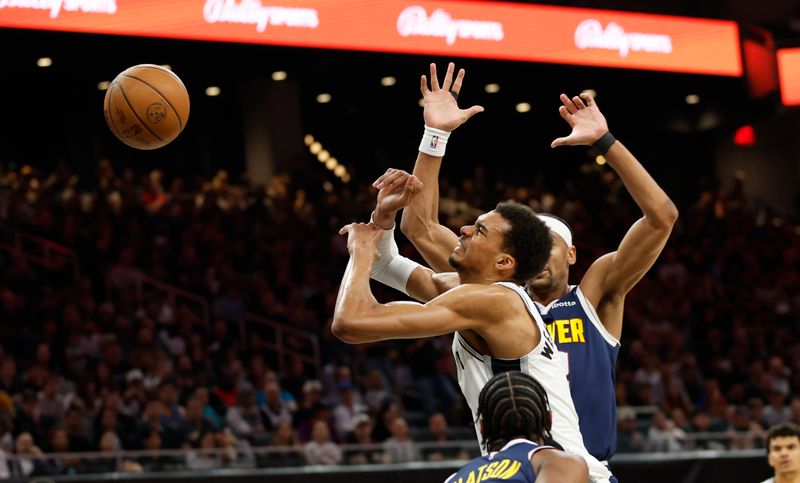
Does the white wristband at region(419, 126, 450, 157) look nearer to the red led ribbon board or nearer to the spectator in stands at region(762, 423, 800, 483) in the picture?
the spectator in stands at region(762, 423, 800, 483)

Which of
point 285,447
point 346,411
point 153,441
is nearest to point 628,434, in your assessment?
point 346,411

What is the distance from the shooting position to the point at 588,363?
4.96 m

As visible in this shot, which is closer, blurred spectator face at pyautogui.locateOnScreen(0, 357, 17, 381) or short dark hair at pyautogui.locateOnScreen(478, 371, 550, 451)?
short dark hair at pyautogui.locateOnScreen(478, 371, 550, 451)

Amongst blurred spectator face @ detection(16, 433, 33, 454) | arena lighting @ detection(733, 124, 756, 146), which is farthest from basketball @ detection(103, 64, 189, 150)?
arena lighting @ detection(733, 124, 756, 146)

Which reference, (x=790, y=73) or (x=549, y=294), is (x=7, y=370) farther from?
(x=790, y=73)

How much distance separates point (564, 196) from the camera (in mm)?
20234

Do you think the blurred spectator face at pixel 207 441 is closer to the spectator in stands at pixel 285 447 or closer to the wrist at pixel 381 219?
the spectator in stands at pixel 285 447

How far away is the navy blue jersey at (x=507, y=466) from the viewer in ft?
11.8

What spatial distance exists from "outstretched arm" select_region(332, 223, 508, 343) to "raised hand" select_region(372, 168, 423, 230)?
244 mm

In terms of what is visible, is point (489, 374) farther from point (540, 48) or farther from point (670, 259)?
point (670, 259)

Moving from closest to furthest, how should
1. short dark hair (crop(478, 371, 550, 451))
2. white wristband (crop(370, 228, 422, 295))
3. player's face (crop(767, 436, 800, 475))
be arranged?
short dark hair (crop(478, 371, 550, 451)) < white wristband (crop(370, 228, 422, 295)) < player's face (crop(767, 436, 800, 475))

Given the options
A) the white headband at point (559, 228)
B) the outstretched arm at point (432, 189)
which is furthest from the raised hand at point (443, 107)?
the white headband at point (559, 228)

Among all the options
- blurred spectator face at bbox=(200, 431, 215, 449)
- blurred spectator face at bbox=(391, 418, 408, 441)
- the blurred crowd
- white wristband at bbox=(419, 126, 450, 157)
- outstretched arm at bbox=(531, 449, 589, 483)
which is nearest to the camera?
outstretched arm at bbox=(531, 449, 589, 483)

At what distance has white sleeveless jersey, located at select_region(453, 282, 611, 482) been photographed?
13.9ft
